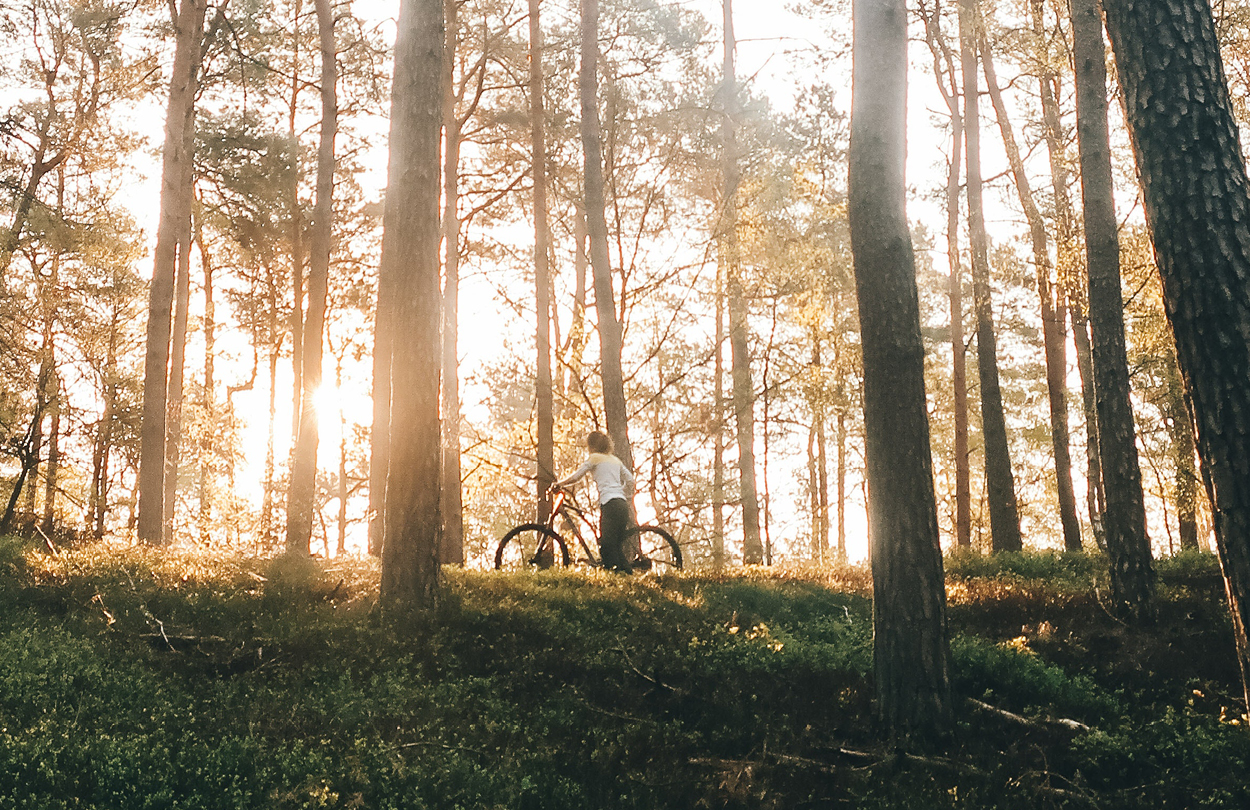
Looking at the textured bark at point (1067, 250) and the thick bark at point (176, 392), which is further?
the thick bark at point (176, 392)

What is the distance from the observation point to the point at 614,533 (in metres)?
10.7

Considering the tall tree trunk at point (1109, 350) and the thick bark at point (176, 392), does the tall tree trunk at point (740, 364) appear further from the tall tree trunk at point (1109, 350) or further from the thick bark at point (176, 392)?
the thick bark at point (176, 392)

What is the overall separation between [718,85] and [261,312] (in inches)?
607

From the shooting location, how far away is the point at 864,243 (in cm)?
601

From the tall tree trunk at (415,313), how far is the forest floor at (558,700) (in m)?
0.51

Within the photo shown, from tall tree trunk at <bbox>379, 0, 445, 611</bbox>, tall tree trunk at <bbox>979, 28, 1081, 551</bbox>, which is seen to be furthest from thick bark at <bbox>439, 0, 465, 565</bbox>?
tall tree trunk at <bbox>979, 28, 1081, 551</bbox>

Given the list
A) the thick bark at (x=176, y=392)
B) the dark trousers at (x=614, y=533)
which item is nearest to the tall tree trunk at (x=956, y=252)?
the dark trousers at (x=614, y=533)

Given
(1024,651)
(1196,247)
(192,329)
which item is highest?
(192,329)

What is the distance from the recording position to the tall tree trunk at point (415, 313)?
294 inches

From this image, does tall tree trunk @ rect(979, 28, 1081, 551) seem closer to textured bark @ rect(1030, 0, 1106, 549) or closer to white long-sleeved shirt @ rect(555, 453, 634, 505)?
textured bark @ rect(1030, 0, 1106, 549)

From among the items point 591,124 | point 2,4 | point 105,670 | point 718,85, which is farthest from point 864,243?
point 2,4

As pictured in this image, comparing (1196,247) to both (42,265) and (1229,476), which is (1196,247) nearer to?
(1229,476)

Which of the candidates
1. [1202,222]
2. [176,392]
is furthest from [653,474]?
[1202,222]

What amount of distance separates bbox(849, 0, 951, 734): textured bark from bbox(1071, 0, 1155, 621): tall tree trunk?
3927mm
